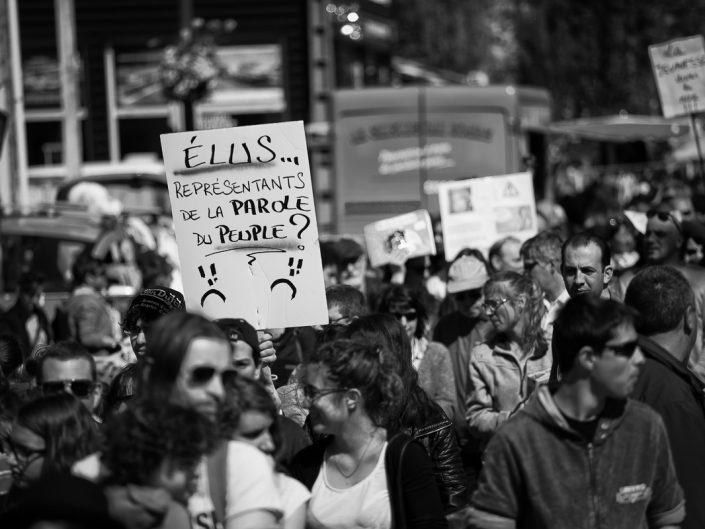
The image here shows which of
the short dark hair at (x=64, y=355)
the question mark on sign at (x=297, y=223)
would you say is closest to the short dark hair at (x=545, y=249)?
the question mark on sign at (x=297, y=223)

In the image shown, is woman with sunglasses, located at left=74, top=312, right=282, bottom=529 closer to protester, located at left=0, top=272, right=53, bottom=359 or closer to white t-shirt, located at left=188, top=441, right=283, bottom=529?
white t-shirt, located at left=188, top=441, right=283, bottom=529

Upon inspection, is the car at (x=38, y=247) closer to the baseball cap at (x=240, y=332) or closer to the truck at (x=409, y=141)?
the truck at (x=409, y=141)

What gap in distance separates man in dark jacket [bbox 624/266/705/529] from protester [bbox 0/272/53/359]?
581 centimetres

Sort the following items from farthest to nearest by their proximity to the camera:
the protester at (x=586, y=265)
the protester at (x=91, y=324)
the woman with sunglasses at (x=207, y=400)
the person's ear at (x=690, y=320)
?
the protester at (x=91, y=324), the protester at (x=586, y=265), the person's ear at (x=690, y=320), the woman with sunglasses at (x=207, y=400)

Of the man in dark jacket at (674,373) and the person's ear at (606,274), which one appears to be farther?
the person's ear at (606,274)

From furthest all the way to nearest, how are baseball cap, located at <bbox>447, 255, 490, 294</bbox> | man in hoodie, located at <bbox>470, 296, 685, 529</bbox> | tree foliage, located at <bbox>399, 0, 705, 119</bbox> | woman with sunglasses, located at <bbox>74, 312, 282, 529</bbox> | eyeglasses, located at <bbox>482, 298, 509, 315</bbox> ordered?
tree foliage, located at <bbox>399, 0, 705, 119</bbox> < baseball cap, located at <bbox>447, 255, 490, 294</bbox> < eyeglasses, located at <bbox>482, 298, 509, 315</bbox> < man in hoodie, located at <bbox>470, 296, 685, 529</bbox> < woman with sunglasses, located at <bbox>74, 312, 282, 529</bbox>

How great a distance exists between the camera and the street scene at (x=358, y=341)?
13.1ft

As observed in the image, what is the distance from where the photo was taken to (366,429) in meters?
4.73

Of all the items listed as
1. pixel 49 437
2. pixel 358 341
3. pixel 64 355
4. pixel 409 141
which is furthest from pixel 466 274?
pixel 409 141

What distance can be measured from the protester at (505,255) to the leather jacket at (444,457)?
4069 mm

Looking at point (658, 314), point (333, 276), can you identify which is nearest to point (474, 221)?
point (333, 276)

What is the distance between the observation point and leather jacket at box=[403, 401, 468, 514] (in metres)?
5.44

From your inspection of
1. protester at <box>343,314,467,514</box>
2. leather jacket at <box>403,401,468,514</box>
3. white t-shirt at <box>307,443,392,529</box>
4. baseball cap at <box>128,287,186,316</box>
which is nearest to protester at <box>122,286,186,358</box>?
baseball cap at <box>128,287,186,316</box>

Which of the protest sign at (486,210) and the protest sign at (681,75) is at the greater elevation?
the protest sign at (681,75)
